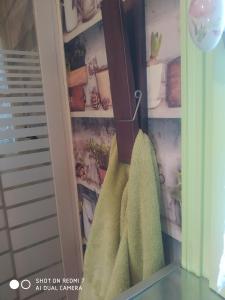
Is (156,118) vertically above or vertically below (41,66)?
below

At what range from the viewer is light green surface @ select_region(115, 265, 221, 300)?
18.0 inches

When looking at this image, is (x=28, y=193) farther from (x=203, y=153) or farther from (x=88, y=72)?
(x=203, y=153)

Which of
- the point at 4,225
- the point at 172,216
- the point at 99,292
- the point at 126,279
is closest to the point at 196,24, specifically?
the point at 172,216

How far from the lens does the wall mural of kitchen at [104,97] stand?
0.49m

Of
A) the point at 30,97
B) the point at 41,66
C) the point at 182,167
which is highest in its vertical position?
the point at 41,66

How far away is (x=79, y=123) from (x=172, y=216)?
0.49m

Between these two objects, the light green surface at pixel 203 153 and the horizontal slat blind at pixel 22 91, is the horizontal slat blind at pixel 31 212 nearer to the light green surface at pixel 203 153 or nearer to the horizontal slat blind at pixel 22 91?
the horizontal slat blind at pixel 22 91

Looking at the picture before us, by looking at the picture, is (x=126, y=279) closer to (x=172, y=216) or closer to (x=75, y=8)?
(x=172, y=216)

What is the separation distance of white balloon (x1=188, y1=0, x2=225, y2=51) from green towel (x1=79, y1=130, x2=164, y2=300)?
0.88ft

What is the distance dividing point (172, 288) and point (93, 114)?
52cm

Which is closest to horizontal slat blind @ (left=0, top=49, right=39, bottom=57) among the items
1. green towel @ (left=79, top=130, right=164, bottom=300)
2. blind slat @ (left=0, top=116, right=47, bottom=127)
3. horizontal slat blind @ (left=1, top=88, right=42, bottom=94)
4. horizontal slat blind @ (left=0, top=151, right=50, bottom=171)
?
horizontal slat blind @ (left=1, top=88, right=42, bottom=94)

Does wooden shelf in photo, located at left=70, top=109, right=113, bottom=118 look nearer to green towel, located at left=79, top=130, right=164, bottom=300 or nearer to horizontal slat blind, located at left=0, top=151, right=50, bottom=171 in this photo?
green towel, located at left=79, top=130, right=164, bottom=300

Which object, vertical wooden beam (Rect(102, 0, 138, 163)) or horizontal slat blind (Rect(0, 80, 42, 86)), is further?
horizontal slat blind (Rect(0, 80, 42, 86))

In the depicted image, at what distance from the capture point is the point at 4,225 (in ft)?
3.10
